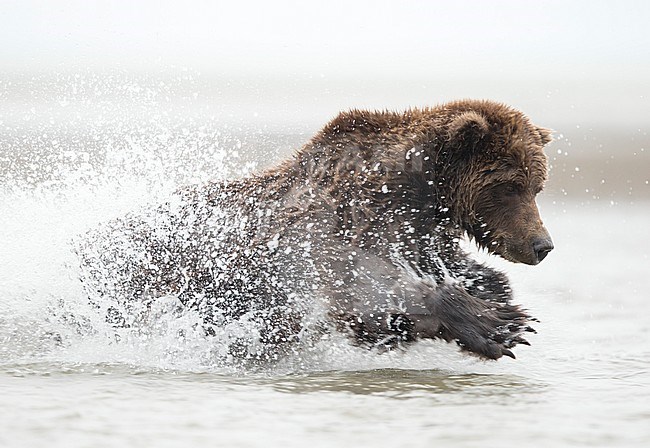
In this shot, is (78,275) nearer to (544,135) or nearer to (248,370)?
(248,370)

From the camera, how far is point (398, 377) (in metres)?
5.18

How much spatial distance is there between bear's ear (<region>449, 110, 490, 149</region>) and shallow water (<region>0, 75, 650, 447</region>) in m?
1.16

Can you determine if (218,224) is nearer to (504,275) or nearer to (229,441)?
(504,275)

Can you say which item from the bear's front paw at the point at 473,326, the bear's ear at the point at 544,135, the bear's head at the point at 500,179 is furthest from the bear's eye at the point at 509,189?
the bear's front paw at the point at 473,326

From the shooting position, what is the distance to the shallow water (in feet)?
13.2

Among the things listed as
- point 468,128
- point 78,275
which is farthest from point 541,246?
point 78,275

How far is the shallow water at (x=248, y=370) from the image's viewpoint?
4.04 metres

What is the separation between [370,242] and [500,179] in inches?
31.9

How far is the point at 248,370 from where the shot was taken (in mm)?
5414

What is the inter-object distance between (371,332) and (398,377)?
41 centimetres

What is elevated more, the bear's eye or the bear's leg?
the bear's eye


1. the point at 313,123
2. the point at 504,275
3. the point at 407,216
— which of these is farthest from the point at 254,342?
the point at 313,123

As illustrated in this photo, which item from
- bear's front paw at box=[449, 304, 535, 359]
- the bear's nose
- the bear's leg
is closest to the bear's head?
the bear's nose

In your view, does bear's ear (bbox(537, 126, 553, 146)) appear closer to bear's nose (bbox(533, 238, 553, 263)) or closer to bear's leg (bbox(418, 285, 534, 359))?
bear's nose (bbox(533, 238, 553, 263))
